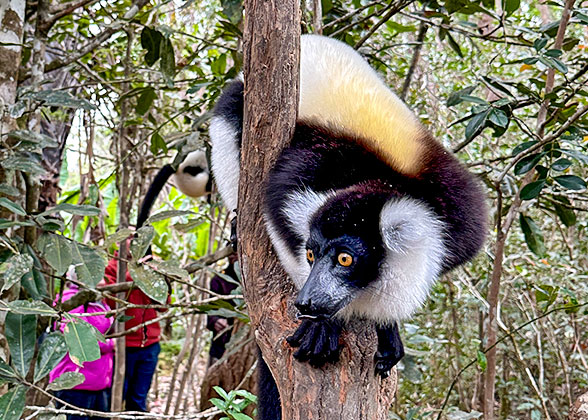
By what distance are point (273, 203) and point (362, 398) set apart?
22.9 inches

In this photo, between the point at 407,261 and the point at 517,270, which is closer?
the point at 407,261

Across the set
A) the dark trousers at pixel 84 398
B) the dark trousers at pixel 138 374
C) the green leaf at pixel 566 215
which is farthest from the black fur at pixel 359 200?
the dark trousers at pixel 138 374

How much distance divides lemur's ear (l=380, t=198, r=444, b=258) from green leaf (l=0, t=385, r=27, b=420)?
3.76 ft

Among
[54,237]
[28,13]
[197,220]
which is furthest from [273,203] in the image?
[28,13]

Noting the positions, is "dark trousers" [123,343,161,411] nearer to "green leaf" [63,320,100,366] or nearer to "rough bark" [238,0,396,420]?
"green leaf" [63,320,100,366]

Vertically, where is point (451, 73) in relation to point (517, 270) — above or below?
above

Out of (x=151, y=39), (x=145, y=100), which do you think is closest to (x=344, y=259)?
(x=151, y=39)

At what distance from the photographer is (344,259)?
155cm

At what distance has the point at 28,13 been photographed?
278cm

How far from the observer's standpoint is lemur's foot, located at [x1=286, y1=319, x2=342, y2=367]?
56.2 inches

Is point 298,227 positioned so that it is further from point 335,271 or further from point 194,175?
point 194,175

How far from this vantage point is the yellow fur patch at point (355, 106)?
1796 mm

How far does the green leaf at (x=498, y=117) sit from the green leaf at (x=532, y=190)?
Answer: 24 centimetres

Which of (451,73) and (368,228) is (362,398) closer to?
(368,228)
